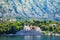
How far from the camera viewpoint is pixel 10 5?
13305 millimetres

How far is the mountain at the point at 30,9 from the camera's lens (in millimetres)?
13242

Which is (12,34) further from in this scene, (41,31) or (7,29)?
(41,31)

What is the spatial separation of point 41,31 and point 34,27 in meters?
0.38

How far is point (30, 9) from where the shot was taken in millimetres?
13336

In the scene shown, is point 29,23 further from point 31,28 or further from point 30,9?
point 30,9

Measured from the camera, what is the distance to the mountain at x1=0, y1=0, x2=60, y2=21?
13242 millimetres

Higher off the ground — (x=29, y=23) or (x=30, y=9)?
(x=30, y=9)

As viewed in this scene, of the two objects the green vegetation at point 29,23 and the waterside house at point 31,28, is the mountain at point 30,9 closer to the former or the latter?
the green vegetation at point 29,23

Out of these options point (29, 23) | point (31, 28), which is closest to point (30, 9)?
point (29, 23)

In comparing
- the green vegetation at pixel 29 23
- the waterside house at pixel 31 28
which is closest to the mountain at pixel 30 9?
the green vegetation at pixel 29 23

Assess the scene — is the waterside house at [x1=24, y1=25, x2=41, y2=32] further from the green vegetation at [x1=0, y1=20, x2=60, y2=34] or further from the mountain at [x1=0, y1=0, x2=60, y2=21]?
the mountain at [x1=0, y1=0, x2=60, y2=21]

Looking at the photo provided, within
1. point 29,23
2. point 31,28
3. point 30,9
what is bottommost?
point 31,28

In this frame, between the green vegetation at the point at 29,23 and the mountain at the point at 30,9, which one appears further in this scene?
the mountain at the point at 30,9

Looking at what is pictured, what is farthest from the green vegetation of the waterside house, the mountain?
the mountain
